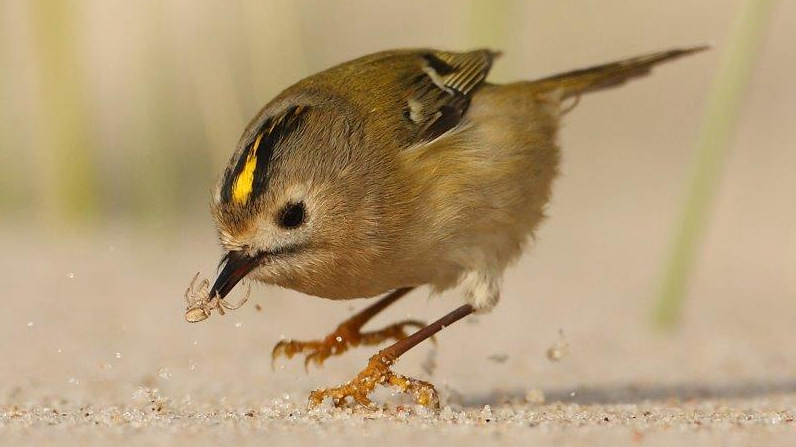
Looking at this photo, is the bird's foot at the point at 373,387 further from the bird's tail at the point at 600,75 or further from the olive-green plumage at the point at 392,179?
the bird's tail at the point at 600,75

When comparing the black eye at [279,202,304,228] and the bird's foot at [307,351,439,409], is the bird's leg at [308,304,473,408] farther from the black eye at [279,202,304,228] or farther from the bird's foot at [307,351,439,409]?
the black eye at [279,202,304,228]

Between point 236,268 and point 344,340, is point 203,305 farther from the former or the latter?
point 344,340

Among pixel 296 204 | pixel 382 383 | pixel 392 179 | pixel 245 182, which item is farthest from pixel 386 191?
pixel 382 383

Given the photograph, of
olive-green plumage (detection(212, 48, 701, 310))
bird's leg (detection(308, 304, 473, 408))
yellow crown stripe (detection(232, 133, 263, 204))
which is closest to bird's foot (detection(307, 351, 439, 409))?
bird's leg (detection(308, 304, 473, 408))

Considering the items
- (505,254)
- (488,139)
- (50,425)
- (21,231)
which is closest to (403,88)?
(488,139)

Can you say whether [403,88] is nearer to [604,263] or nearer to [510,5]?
[510,5]

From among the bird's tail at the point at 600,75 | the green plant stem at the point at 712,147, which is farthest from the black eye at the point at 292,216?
the green plant stem at the point at 712,147
